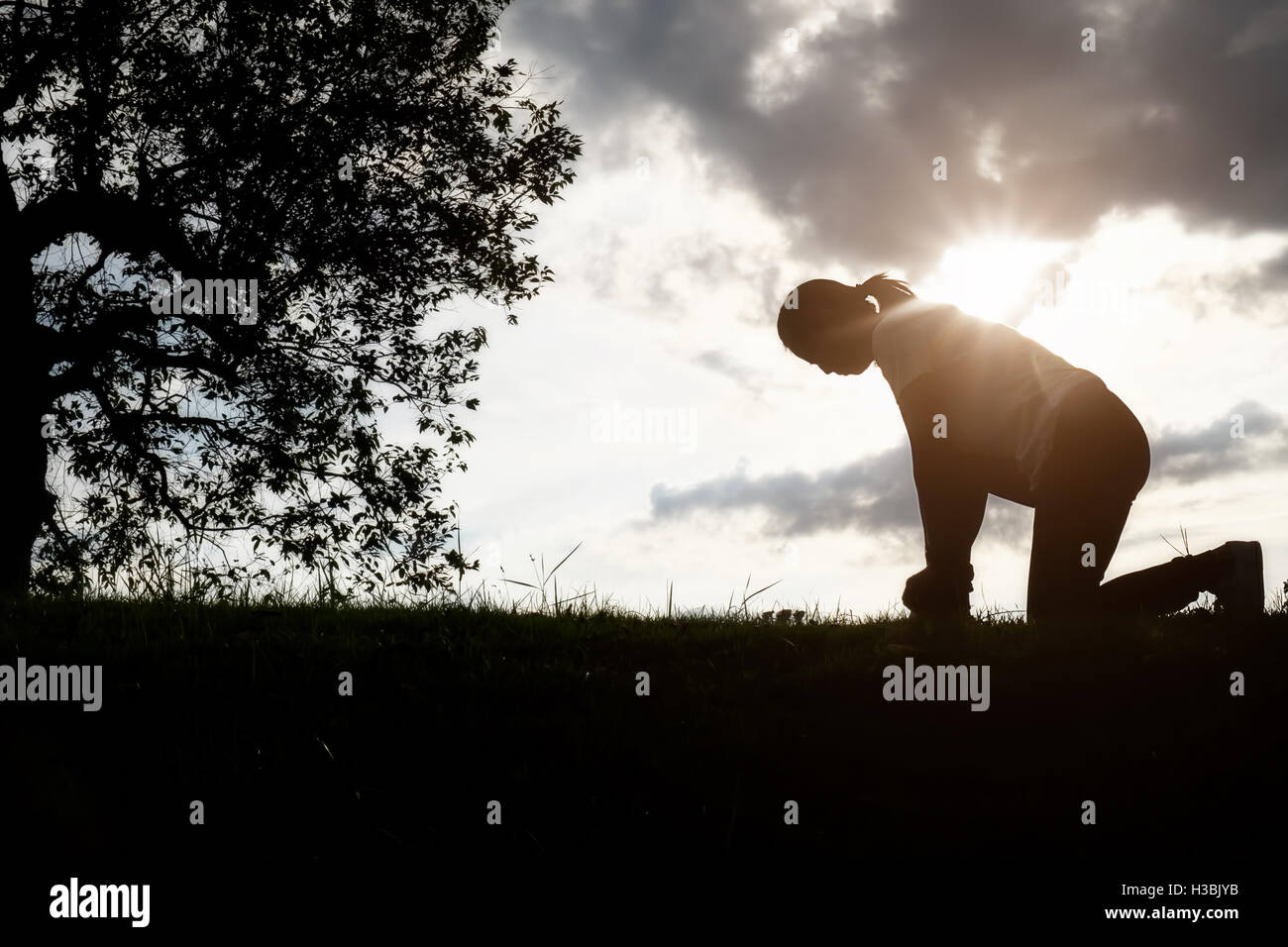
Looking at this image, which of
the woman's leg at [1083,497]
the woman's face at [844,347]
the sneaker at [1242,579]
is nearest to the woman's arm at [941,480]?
the woman's leg at [1083,497]

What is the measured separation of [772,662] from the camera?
5.65 meters

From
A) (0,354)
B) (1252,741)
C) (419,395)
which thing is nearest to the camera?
(1252,741)

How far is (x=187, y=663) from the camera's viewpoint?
5.54 meters

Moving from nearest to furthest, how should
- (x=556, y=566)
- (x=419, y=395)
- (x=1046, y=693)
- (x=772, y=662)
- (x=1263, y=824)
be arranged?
(x=1263, y=824)
(x=1046, y=693)
(x=772, y=662)
(x=556, y=566)
(x=419, y=395)

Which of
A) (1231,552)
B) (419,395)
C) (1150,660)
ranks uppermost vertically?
(419,395)

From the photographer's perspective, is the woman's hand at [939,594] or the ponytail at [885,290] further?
the ponytail at [885,290]

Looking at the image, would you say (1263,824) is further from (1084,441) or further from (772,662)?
(772,662)

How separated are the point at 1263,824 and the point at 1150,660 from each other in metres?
1.45

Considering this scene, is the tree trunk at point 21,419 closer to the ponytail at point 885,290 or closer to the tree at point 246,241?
the tree at point 246,241

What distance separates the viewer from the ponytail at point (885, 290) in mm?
6281

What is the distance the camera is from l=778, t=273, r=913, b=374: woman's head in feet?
Answer: 20.6

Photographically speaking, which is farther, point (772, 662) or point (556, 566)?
point (556, 566)
